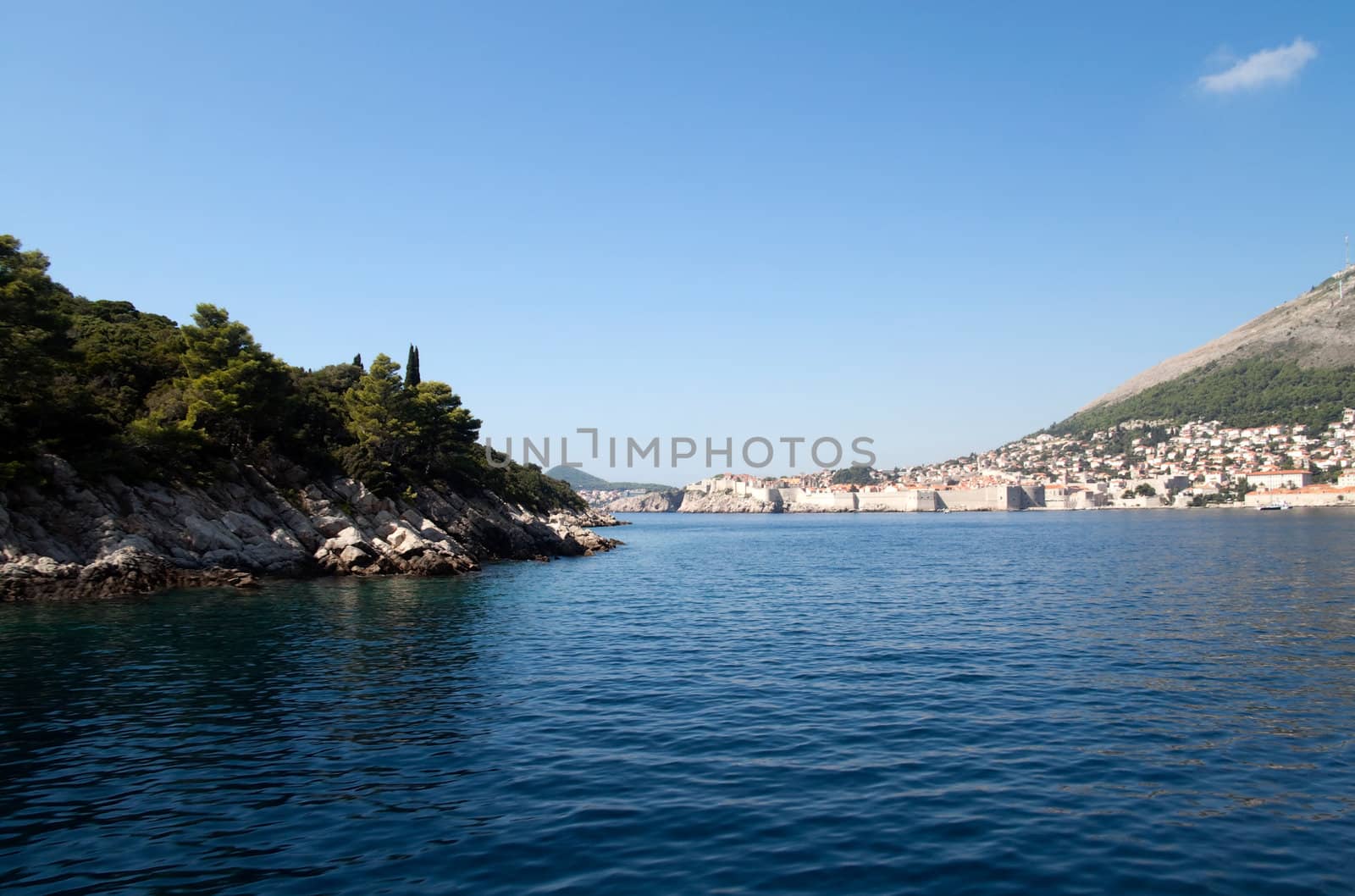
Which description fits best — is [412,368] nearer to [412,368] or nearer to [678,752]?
[412,368]

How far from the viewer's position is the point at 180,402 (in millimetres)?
54094

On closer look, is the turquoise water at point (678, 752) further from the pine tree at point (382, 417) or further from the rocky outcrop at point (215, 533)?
the pine tree at point (382, 417)

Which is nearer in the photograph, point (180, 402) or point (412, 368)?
point (180, 402)

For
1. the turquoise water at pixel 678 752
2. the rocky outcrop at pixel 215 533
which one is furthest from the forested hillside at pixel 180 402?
the turquoise water at pixel 678 752

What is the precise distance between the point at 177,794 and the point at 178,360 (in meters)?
56.1

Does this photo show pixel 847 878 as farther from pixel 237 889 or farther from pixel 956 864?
pixel 237 889

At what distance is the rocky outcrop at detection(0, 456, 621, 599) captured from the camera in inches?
1597

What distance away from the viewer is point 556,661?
26.7 metres

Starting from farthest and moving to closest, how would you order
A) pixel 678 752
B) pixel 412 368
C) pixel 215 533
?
pixel 412 368
pixel 215 533
pixel 678 752

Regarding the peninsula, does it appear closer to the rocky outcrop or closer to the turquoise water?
the rocky outcrop

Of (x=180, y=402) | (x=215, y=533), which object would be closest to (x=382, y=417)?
(x=180, y=402)

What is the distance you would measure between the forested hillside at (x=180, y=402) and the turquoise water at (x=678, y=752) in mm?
14319

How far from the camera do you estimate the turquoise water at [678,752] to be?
11117 mm

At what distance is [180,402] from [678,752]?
51683 millimetres
